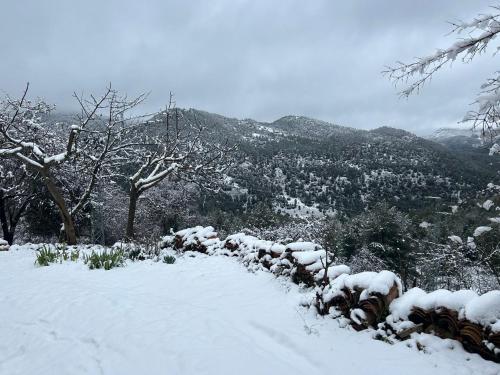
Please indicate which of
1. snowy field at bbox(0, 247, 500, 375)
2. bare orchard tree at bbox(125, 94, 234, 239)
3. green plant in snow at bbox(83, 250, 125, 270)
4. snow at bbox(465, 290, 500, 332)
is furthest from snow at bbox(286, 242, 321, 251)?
bare orchard tree at bbox(125, 94, 234, 239)

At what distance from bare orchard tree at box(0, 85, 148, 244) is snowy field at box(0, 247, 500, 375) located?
5.28 meters

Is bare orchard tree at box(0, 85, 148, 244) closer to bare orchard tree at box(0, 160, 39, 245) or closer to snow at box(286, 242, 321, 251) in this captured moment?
bare orchard tree at box(0, 160, 39, 245)

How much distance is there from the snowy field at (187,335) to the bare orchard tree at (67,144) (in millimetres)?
5279

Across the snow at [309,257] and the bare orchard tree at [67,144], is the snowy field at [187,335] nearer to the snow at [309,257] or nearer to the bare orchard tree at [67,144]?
the snow at [309,257]

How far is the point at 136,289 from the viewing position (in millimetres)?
5387

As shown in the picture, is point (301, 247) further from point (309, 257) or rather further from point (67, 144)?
point (67, 144)

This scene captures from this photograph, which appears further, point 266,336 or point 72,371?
point 266,336

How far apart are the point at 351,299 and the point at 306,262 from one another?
1.37 m

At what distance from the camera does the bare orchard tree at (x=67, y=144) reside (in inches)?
402

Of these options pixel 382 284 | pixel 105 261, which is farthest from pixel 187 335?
pixel 105 261

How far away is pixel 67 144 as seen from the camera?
12297 millimetres

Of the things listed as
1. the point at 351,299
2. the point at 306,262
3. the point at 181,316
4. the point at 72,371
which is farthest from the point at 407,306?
the point at 72,371

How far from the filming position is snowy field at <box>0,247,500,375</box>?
9.55ft

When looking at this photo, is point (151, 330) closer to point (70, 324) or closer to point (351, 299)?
point (70, 324)
